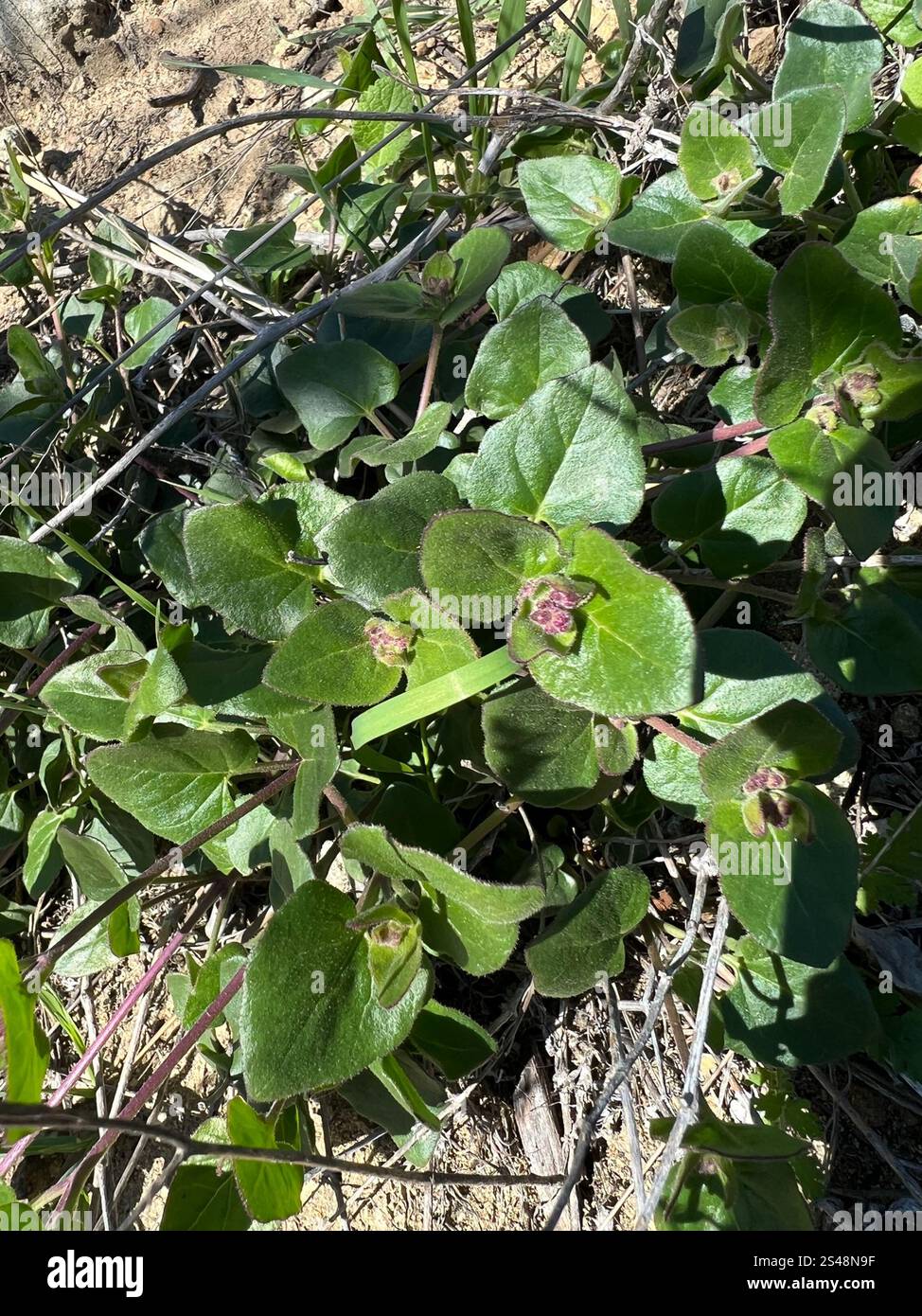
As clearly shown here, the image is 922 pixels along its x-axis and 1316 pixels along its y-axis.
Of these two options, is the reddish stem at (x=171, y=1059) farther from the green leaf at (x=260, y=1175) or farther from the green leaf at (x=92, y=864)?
the green leaf at (x=92, y=864)

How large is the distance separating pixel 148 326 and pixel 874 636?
2.08 m

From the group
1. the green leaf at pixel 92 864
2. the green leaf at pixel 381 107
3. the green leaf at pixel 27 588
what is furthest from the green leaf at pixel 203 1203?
the green leaf at pixel 381 107

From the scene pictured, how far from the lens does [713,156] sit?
1956mm

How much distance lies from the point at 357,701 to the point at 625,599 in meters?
0.53

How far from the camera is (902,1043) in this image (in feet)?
6.04

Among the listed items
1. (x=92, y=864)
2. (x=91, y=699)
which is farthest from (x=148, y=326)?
(x=92, y=864)

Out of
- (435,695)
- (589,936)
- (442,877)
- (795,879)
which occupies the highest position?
(435,695)

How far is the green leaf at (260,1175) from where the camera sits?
146 cm

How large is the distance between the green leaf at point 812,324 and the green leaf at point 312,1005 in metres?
1.14

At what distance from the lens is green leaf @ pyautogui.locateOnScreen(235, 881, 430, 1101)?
140cm

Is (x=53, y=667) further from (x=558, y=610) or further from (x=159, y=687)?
(x=558, y=610)

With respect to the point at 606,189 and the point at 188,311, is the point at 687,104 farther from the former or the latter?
the point at 188,311

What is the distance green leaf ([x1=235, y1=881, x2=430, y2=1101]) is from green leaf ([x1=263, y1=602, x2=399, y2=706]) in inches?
12.9
